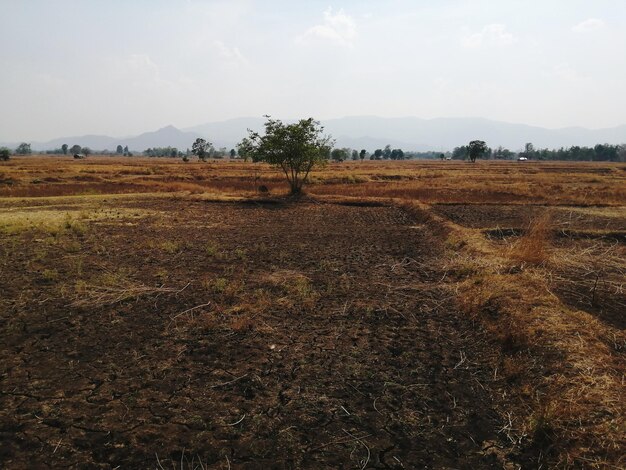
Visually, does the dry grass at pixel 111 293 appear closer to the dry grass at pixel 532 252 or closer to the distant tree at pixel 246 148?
the dry grass at pixel 532 252

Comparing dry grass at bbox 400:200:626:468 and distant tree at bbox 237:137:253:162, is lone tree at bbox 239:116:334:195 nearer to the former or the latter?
distant tree at bbox 237:137:253:162

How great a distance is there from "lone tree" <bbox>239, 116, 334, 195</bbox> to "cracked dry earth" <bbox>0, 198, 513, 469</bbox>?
15803 millimetres

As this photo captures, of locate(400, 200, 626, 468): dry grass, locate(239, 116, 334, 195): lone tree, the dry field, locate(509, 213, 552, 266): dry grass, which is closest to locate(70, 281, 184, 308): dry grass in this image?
the dry field

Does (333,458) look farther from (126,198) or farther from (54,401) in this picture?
(126,198)

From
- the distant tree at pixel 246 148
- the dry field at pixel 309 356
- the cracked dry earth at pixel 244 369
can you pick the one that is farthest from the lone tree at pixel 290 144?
the cracked dry earth at pixel 244 369

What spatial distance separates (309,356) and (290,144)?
2085 cm

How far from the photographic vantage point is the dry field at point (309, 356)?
4.04 m

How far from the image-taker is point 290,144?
25.3 metres

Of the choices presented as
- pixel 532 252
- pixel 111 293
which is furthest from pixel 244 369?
pixel 532 252

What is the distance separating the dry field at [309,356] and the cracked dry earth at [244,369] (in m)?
0.03

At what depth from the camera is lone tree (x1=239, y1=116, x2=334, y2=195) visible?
25.2 meters

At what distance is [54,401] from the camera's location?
15.3 feet

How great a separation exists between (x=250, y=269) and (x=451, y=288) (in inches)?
182

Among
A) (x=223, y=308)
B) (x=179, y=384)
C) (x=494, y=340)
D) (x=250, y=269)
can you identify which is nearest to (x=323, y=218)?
(x=250, y=269)
